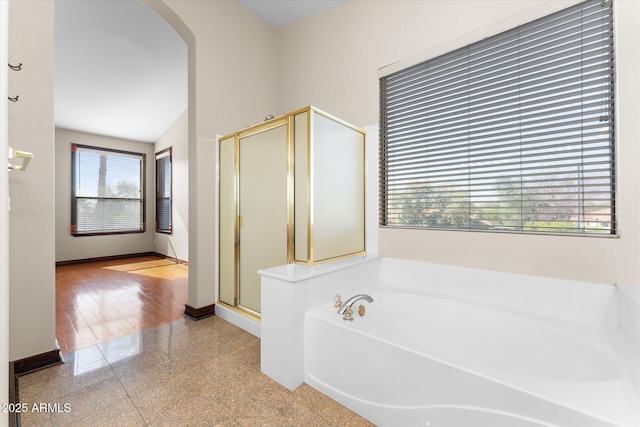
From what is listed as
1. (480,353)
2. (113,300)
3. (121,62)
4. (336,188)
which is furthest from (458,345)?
(121,62)

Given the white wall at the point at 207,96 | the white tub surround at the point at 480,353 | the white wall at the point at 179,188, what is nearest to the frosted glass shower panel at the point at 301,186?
the white tub surround at the point at 480,353

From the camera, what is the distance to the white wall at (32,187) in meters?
1.68

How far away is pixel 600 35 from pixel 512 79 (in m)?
0.43

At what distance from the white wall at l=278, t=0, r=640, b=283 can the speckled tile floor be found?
137 centimetres

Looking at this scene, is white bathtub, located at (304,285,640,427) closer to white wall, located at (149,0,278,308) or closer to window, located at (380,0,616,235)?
window, located at (380,0,616,235)

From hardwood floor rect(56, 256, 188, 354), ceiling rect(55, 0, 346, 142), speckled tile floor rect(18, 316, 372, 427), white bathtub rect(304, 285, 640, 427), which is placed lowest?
speckled tile floor rect(18, 316, 372, 427)

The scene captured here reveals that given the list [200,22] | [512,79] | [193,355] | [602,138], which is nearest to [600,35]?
[512,79]

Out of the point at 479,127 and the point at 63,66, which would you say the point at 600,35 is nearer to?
the point at 479,127

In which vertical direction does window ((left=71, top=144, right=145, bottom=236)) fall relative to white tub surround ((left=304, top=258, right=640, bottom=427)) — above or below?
above

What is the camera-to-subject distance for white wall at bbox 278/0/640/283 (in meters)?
1.53

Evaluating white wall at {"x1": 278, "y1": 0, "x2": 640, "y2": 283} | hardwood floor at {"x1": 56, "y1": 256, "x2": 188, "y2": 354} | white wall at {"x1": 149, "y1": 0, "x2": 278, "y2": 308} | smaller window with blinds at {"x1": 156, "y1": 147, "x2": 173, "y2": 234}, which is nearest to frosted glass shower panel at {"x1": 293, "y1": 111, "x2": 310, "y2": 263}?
white wall at {"x1": 278, "y1": 0, "x2": 640, "y2": 283}

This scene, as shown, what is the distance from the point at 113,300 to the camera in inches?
123

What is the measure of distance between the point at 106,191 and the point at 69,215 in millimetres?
722

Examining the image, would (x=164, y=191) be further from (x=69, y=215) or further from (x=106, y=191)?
(x=69, y=215)
